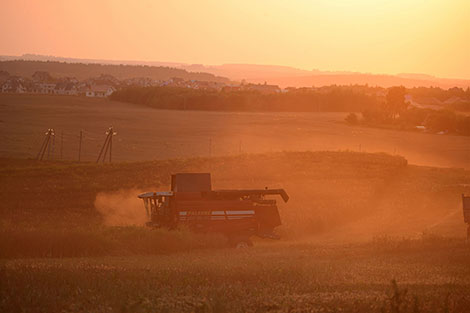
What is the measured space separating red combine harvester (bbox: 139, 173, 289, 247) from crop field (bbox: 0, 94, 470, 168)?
2708 cm

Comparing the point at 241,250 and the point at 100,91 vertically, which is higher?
the point at 100,91

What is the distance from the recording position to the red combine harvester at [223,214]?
18359mm

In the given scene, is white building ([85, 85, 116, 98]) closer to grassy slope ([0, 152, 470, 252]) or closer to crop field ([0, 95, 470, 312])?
crop field ([0, 95, 470, 312])

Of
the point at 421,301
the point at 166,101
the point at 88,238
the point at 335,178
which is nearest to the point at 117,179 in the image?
the point at 335,178

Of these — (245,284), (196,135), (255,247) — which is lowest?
(255,247)

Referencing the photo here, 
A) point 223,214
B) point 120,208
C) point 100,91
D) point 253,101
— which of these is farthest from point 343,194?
point 100,91

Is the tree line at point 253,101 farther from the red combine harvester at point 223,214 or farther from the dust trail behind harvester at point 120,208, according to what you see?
the red combine harvester at point 223,214

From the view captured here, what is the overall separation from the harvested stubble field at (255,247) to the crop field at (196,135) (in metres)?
13.4

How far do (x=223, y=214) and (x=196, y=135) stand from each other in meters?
48.2

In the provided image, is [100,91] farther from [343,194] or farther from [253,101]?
[343,194]

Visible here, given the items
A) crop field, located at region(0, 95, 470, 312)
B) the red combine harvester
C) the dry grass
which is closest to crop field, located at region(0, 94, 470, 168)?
crop field, located at region(0, 95, 470, 312)

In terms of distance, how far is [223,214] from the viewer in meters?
18.5

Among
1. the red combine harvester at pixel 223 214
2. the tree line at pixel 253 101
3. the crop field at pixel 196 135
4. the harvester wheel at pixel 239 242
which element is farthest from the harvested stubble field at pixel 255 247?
the tree line at pixel 253 101

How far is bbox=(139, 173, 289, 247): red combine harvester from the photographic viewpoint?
1836cm
